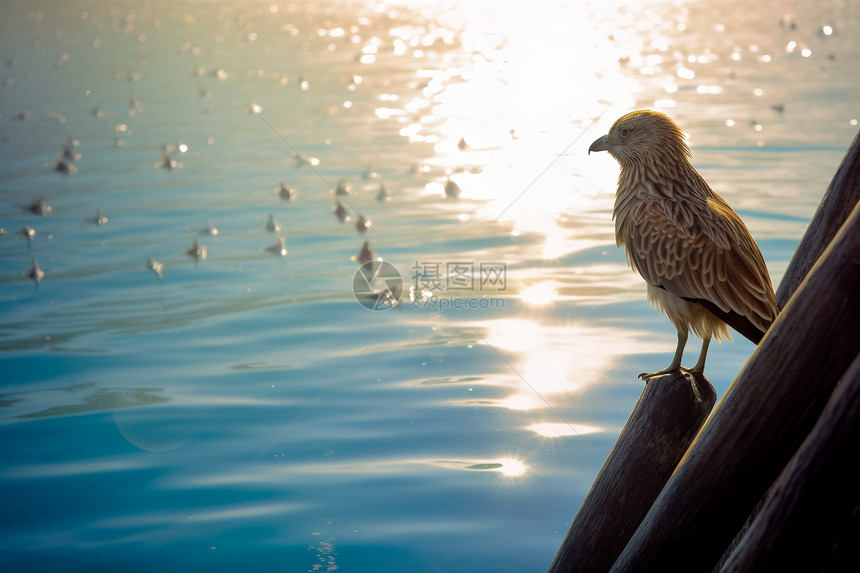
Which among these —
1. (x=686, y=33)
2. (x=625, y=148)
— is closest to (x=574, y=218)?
(x=625, y=148)

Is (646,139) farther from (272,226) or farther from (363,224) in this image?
(272,226)

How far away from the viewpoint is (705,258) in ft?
12.5

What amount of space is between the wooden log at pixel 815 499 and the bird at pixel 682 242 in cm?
121

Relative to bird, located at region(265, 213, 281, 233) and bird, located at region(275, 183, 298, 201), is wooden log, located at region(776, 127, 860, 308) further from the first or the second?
bird, located at region(275, 183, 298, 201)

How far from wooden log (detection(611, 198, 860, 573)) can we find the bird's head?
213 cm

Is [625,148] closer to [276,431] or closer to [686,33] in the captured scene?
[276,431]

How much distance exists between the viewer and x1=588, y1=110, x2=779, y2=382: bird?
3674 millimetres

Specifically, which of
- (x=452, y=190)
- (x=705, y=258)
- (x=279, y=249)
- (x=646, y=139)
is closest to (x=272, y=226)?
(x=279, y=249)

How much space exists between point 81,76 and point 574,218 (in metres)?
16.6

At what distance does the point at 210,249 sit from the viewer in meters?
9.79

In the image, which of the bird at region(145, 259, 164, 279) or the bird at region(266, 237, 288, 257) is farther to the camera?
the bird at region(266, 237, 288, 257)
